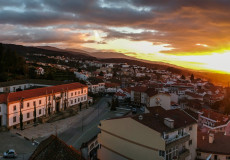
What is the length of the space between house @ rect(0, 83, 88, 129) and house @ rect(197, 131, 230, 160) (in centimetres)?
2151

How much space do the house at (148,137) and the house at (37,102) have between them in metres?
14.3

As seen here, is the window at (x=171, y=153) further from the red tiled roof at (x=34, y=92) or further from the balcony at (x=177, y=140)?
the red tiled roof at (x=34, y=92)

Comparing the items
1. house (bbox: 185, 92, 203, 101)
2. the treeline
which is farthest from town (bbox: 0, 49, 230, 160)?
the treeline

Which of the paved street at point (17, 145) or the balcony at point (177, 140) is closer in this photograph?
the balcony at point (177, 140)

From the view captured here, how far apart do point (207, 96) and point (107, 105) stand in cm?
3021

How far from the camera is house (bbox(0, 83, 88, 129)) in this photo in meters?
25.3

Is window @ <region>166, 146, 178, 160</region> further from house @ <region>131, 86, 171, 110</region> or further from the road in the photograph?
house @ <region>131, 86, 171, 110</region>

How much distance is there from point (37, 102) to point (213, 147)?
23442 millimetres

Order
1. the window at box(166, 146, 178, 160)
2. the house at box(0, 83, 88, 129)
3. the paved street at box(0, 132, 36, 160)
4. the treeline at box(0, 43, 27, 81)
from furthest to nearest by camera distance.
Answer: the treeline at box(0, 43, 27, 81) → the house at box(0, 83, 88, 129) → the paved street at box(0, 132, 36, 160) → the window at box(166, 146, 178, 160)

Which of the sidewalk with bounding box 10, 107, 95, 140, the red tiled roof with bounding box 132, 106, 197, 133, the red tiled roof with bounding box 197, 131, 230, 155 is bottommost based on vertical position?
the sidewalk with bounding box 10, 107, 95, 140

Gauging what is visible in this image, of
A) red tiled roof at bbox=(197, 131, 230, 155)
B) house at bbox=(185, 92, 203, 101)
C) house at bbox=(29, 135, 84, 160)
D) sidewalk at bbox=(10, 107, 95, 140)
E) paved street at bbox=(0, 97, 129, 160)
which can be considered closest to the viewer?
house at bbox=(29, 135, 84, 160)

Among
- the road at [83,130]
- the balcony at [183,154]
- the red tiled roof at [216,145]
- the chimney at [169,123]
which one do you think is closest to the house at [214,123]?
the red tiled roof at [216,145]

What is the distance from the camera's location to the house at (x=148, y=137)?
13414mm

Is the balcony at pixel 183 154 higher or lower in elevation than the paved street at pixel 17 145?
higher
